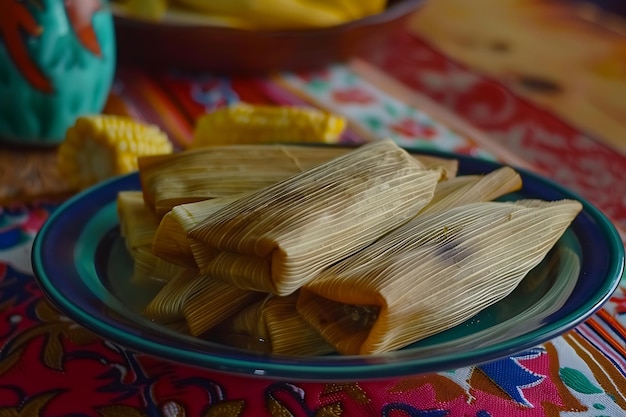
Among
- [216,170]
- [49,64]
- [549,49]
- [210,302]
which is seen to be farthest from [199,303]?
[549,49]

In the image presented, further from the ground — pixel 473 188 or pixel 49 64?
pixel 473 188

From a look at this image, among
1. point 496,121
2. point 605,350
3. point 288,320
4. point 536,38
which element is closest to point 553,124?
point 496,121

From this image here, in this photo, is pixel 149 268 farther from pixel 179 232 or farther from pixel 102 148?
pixel 102 148

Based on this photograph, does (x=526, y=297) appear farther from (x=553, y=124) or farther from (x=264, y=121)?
(x=553, y=124)

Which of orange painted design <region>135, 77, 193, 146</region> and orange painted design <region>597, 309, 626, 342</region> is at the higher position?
orange painted design <region>597, 309, 626, 342</region>

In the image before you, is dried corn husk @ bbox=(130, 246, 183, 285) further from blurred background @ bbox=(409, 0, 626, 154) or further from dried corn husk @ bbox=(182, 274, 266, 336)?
blurred background @ bbox=(409, 0, 626, 154)

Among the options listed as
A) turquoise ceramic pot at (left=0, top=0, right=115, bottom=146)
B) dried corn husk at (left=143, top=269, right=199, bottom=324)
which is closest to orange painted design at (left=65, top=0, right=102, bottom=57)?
turquoise ceramic pot at (left=0, top=0, right=115, bottom=146)
